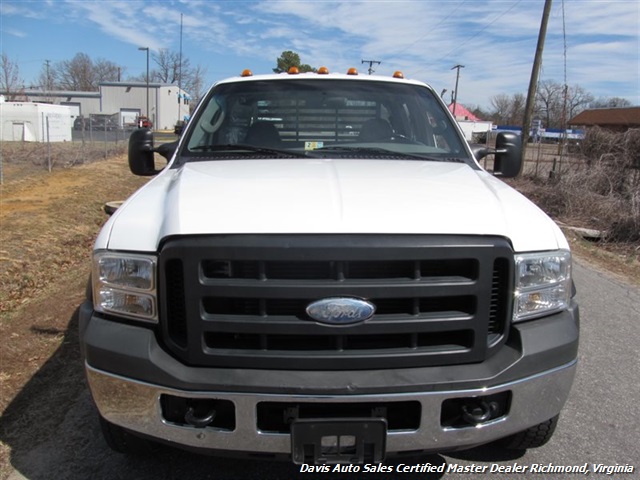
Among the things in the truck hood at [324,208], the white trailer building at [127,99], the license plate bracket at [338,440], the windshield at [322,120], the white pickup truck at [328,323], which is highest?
the white trailer building at [127,99]

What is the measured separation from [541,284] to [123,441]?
2.06m

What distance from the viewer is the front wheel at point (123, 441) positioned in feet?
8.23

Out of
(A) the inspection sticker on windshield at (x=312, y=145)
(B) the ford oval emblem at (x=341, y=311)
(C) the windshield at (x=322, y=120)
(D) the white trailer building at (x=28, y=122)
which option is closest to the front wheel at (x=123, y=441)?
(B) the ford oval emblem at (x=341, y=311)

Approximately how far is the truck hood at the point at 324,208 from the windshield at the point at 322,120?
69 centimetres

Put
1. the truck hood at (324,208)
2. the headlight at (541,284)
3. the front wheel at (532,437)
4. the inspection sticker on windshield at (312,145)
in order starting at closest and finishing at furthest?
the truck hood at (324,208)
the headlight at (541,284)
the front wheel at (532,437)
the inspection sticker on windshield at (312,145)

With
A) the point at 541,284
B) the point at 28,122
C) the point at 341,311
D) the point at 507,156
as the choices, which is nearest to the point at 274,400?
the point at 341,311

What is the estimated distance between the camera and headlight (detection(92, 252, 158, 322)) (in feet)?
7.14

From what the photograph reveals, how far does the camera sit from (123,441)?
101 inches

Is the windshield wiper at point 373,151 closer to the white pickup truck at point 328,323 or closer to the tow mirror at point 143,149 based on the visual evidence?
the white pickup truck at point 328,323

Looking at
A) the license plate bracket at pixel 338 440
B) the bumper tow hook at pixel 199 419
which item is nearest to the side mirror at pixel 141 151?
the bumper tow hook at pixel 199 419

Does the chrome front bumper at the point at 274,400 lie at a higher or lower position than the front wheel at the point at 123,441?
higher

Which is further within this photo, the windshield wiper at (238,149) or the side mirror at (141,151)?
the side mirror at (141,151)

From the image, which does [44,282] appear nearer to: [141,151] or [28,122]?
[141,151]

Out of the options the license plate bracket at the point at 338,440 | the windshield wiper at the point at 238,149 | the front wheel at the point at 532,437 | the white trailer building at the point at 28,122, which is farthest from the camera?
the white trailer building at the point at 28,122
